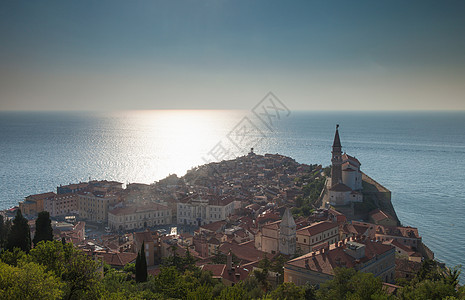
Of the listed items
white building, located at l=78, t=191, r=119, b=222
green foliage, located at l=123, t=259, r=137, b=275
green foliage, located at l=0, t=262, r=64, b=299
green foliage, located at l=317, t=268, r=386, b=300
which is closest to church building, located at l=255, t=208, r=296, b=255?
green foliage, located at l=317, t=268, r=386, b=300

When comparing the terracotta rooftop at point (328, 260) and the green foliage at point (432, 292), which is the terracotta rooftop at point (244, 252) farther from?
the green foliage at point (432, 292)

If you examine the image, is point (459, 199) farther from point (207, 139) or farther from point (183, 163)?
point (207, 139)

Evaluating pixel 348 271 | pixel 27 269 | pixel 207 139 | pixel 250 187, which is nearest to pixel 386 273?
pixel 348 271

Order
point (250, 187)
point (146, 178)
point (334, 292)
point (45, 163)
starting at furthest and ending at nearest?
1. point (45, 163)
2. point (146, 178)
3. point (250, 187)
4. point (334, 292)

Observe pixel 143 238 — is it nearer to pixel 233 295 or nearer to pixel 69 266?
pixel 69 266

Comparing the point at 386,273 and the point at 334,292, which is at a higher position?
the point at 334,292

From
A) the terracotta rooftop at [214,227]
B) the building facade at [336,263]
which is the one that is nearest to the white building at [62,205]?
the terracotta rooftop at [214,227]

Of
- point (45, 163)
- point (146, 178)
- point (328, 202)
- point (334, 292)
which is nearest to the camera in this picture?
point (334, 292)

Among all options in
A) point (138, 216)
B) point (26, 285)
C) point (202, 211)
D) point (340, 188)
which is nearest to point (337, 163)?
point (340, 188)
